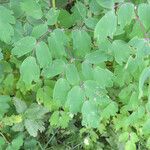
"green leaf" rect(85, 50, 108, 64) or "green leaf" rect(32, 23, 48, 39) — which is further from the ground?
"green leaf" rect(32, 23, 48, 39)

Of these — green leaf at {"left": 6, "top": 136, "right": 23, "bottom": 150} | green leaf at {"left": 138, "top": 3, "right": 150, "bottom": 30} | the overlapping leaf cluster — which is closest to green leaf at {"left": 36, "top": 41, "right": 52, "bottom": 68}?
the overlapping leaf cluster

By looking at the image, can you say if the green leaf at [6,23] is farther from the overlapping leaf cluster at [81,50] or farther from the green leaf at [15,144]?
the green leaf at [15,144]

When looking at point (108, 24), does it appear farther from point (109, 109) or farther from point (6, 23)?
point (109, 109)

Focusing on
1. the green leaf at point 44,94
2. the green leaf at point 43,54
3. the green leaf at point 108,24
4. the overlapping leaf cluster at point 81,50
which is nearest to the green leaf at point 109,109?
the overlapping leaf cluster at point 81,50

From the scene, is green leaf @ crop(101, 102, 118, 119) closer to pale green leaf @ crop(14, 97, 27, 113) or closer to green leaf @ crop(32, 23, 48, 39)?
pale green leaf @ crop(14, 97, 27, 113)

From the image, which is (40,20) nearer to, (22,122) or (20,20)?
(20,20)

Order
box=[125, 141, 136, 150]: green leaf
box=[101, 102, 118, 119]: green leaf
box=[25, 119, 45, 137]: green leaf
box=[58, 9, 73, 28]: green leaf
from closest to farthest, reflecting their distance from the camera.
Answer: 1. box=[58, 9, 73, 28]: green leaf
2. box=[101, 102, 118, 119]: green leaf
3. box=[25, 119, 45, 137]: green leaf
4. box=[125, 141, 136, 150]: green leaf
